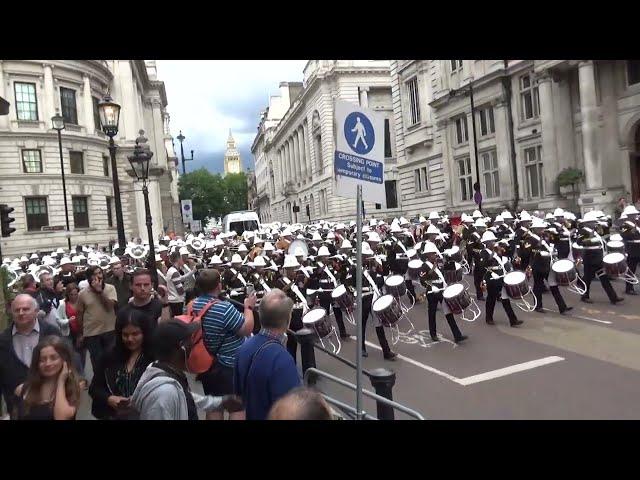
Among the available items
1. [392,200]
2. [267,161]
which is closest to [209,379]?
[392,200]

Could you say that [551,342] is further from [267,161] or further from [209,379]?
[267,161]

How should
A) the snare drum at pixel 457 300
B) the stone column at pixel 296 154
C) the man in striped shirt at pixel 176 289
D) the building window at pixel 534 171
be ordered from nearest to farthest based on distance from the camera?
the snare drum at pixel 457 300
the man in striped shirt at pixel 176 289
the building window at pixel 534 171
the stone column at pixel 296 154

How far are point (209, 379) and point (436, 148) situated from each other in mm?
35750

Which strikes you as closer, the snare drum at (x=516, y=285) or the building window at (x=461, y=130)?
the snare drum at (x=516, y=285)

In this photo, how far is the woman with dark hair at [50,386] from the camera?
365 centimetres

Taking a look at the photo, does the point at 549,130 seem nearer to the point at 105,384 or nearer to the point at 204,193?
the point at 105,384

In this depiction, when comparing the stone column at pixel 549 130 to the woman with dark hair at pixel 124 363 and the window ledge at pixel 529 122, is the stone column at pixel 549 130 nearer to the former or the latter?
the window ledge at pixel 529 122

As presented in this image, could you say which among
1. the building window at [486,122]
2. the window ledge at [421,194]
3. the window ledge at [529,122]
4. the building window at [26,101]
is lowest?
the window ledge at [421,194]

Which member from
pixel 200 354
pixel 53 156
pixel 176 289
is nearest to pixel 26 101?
pixel 53 156

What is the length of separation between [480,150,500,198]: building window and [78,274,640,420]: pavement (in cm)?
2181

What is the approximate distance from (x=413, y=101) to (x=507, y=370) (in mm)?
35640

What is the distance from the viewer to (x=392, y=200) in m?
54.5

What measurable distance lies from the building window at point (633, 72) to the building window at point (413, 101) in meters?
17.0

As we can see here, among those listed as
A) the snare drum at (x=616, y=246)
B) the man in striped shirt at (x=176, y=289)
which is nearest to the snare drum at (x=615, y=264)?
the snare drum at (x=616, y=246)
